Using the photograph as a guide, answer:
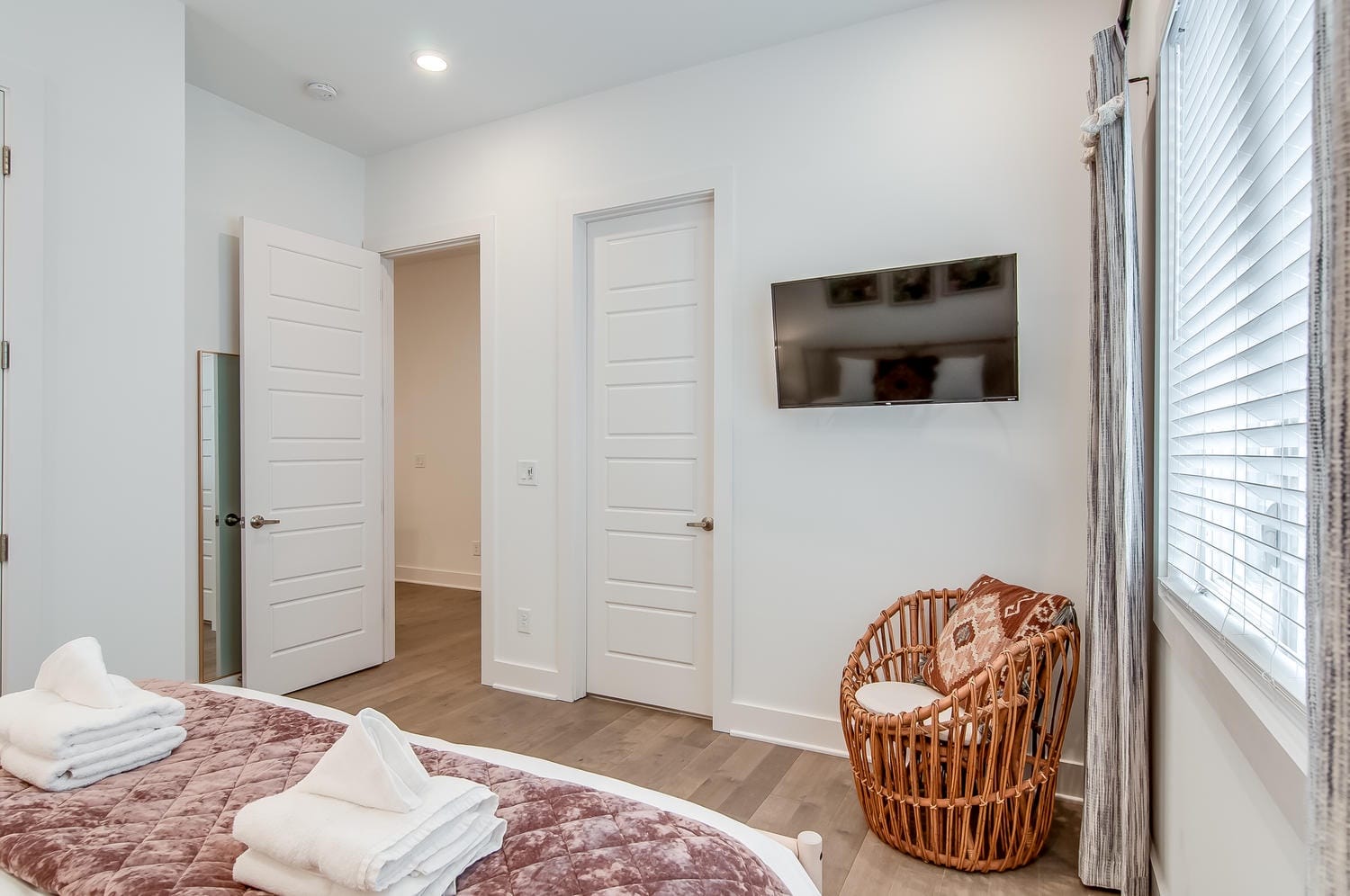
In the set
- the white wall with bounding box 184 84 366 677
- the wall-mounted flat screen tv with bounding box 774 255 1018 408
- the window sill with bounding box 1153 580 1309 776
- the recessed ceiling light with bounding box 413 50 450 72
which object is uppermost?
the recessed ceiling light with bounding box 413 50 450 72

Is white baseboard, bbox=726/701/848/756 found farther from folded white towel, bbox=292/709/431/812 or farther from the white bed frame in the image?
folded white towel, bbox=292/709/431/812

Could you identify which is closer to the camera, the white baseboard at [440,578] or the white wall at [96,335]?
the white wall at [96,335]

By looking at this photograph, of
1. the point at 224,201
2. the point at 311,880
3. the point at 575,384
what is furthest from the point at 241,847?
the point at 224,201

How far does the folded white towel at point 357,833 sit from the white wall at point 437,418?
17.8ft

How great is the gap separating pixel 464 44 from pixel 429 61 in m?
0.22

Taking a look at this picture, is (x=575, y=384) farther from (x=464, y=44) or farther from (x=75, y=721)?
(x=75, y=721)

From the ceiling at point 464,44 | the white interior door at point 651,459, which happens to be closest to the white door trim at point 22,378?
the ceiling at point 464,44

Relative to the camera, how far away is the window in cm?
97

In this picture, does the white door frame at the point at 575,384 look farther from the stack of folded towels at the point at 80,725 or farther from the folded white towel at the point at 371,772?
the folded white towel at the point at 371,772

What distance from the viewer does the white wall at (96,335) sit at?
2.33 metres

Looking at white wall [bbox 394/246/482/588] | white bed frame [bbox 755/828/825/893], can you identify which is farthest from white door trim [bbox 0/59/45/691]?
white wall [bbox 394/246/482/588]

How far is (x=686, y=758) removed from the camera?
2891mm

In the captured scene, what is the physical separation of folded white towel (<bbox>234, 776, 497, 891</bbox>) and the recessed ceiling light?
9.90 feet

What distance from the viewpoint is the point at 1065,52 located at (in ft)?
8.39
